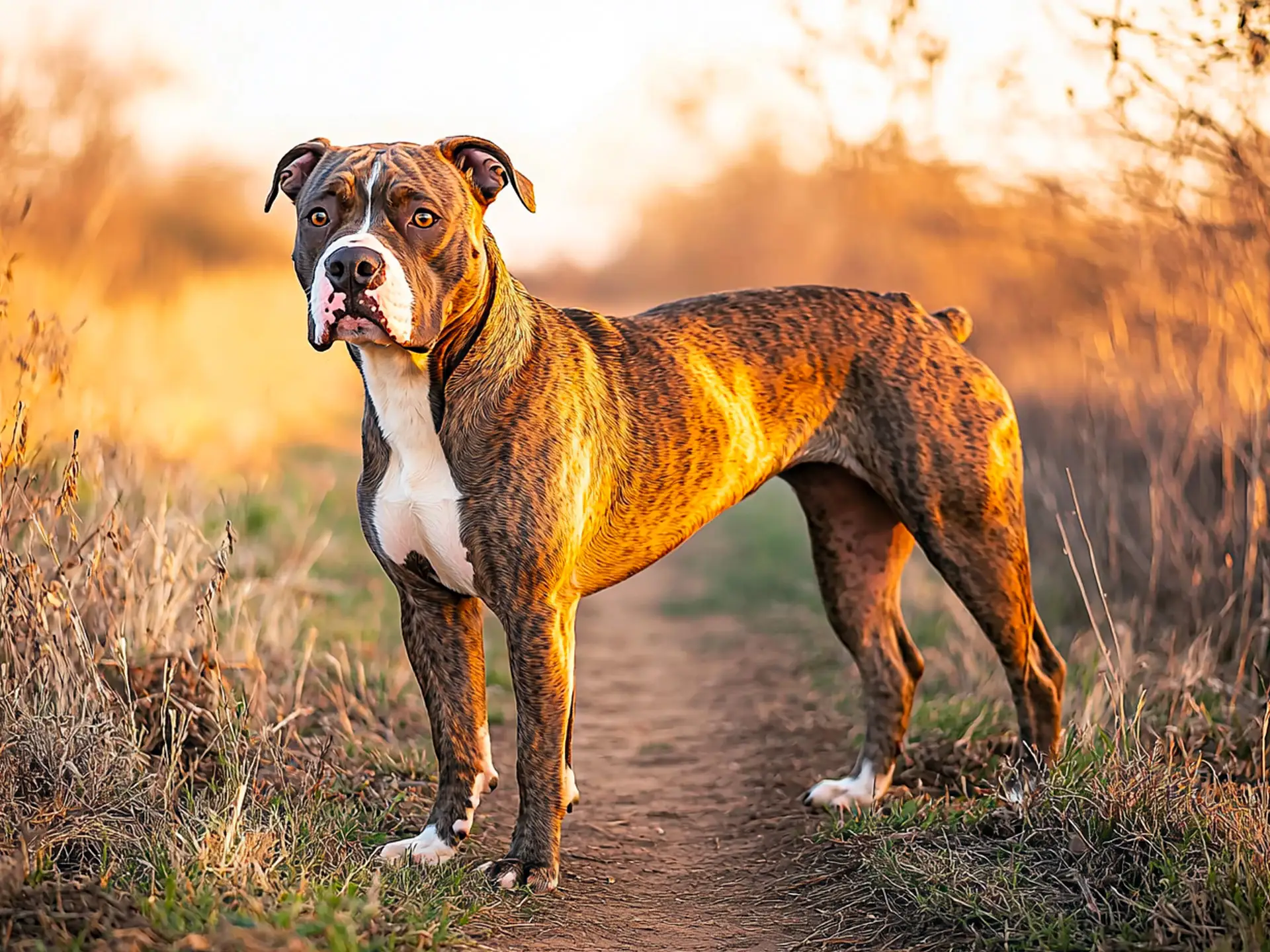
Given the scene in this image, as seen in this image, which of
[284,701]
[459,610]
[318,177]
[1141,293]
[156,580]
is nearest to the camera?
[318,177]

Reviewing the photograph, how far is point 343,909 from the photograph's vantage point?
319 centimetres

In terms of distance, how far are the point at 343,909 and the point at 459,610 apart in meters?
1.20

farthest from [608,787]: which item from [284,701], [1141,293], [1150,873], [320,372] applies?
[320,372]

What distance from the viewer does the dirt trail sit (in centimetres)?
383

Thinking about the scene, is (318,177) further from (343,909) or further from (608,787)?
(608,787)

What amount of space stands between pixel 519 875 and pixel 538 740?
405 mm

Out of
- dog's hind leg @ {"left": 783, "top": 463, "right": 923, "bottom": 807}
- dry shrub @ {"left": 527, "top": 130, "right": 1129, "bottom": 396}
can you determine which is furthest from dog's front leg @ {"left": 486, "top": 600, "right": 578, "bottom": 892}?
dry shrub @ {"left": 527, "top": 130, "right": 1129, "bottom": 396}

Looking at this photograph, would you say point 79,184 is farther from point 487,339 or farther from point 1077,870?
point 1077,870

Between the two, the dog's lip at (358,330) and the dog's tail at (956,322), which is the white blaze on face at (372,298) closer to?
the dog's lip at (358,330)

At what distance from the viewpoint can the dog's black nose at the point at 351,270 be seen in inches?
136

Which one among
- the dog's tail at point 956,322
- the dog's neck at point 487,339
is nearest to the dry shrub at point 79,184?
the dog's neck at point 487,339

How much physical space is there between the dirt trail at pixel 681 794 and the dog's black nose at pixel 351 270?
1.81m

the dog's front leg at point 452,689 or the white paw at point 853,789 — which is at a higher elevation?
the dog's front leg at point 452,689

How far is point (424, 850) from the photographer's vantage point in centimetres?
405
